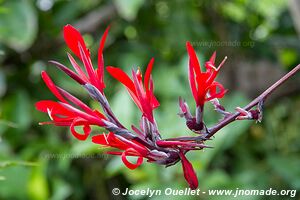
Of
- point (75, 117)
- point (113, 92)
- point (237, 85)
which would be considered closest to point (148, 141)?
point (75, 117)

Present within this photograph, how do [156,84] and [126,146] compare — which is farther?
[156,84]

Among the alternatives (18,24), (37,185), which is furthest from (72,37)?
(18,24)

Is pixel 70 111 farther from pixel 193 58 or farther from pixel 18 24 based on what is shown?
pixel 18 24

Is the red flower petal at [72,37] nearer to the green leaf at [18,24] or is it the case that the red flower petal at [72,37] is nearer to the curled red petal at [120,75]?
the curled red petal at [120,75]

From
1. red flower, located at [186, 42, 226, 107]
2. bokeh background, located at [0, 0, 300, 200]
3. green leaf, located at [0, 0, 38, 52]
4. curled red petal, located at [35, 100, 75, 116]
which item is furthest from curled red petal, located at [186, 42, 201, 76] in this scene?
green leaf, located at [0, 0, 38, 52]

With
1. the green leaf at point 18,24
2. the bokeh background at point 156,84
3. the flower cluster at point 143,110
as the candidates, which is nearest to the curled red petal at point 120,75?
the flower cluster at point 143,110

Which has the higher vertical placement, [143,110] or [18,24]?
[18,24]

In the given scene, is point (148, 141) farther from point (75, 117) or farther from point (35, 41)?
point (35, 41)
